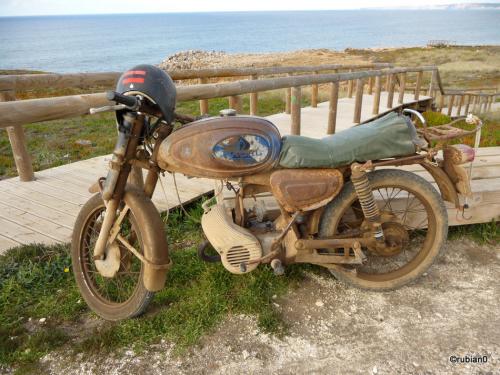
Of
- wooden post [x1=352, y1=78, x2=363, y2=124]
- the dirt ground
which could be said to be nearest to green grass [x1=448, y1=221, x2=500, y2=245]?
Result: the dirt ground

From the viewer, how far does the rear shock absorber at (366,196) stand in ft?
7.27

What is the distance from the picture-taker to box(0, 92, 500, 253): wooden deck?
122 inches

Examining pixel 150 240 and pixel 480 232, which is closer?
pixel 150 240

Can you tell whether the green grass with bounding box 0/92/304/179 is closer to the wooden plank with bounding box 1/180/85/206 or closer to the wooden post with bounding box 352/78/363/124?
the wooden plank with bounding box 1/180/85/206

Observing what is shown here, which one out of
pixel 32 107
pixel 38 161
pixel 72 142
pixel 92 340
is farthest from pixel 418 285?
pixel 72 142

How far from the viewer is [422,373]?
196cm

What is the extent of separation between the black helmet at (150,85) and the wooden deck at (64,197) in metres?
0.82

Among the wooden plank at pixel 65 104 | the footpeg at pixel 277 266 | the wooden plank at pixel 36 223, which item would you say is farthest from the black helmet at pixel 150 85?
the wooden plank at pixel 36 223

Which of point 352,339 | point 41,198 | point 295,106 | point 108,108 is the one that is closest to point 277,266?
point 352,339

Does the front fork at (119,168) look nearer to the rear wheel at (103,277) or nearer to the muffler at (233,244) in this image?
the rear wheel at (103,277)

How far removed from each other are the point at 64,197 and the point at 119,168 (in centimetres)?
215

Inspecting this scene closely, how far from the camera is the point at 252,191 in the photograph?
2.34 metres

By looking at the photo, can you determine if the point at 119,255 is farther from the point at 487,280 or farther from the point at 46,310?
the point at 487,280

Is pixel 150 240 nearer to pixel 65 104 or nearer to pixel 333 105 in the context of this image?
pixel 65 104
